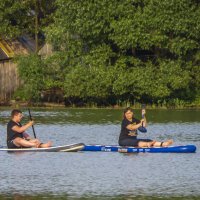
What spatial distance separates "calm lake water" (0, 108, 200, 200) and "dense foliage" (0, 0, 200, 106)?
46.0 feet

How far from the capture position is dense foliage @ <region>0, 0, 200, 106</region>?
52688 mm

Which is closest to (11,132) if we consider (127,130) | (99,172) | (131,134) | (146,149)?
A: (127,130)

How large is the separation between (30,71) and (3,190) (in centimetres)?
3470

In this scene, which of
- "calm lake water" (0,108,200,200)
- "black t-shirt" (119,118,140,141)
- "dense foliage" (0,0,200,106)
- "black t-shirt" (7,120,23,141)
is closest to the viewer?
"calm lake water" (0,108,200,200)

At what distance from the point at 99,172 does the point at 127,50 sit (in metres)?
31.4

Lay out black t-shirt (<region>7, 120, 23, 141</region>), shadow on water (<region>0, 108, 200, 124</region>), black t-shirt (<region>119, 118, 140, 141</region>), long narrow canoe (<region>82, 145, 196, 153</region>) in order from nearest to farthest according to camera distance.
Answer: long narrow canoe (<region>82, 145, 196, 153</region>)
black t-shirt (<region>119, 118, 140, 141</region>)
black t-shirt (<region>7, 120, 23, 141</region>)
shadow on water (<region>0, 108, 200, 124</region>)

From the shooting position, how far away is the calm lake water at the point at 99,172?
21422 millimetres

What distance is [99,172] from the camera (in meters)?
24.9

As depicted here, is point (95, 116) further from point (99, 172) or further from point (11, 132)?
point (99, 172)

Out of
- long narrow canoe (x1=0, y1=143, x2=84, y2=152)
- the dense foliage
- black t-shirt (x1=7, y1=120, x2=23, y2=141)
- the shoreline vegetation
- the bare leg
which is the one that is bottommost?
long narrow canoe (x1=0, y1=143, x2=84, y2=152)

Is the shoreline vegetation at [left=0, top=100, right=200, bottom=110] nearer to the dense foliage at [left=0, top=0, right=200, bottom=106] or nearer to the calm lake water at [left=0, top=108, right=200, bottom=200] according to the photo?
the dense foliage at [left=0, top=0, right=200, bottom=106]

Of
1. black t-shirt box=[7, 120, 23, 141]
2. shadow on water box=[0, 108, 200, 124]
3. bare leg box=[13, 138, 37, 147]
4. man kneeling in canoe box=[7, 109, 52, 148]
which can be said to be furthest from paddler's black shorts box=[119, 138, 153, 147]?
shadow on water box=[0, 108, 200, 124]

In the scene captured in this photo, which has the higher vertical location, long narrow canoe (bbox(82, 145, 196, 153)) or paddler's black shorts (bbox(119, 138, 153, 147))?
paddler's black shorts (bbox(119, 138, 153, 147))

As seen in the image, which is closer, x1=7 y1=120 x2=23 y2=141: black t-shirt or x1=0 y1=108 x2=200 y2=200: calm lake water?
x1=0 y1=108 x2=200 y2=200: calm lake water
